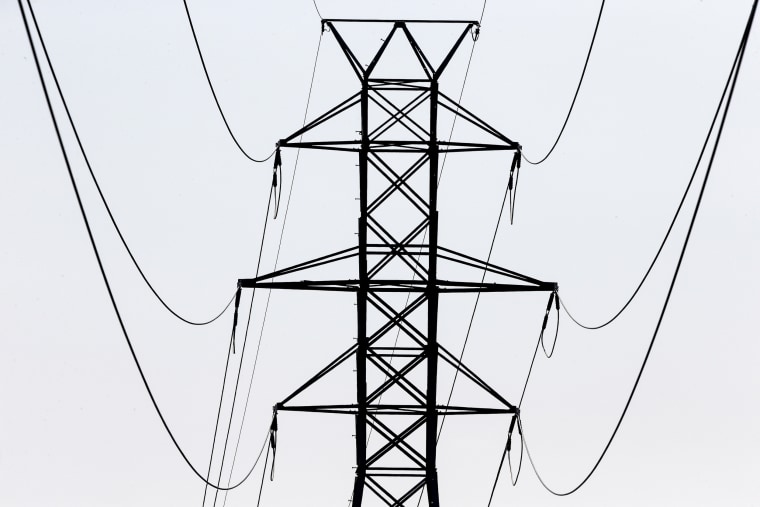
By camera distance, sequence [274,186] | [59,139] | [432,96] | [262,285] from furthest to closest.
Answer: [274,186]
[432,96]
[262,285]
[59,139]

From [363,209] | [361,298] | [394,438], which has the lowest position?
[394,438]

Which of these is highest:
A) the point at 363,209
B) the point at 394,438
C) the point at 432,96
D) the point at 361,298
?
the point at 432,96

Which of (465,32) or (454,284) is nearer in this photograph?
(454,284)

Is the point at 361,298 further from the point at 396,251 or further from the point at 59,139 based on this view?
the point at 59,139

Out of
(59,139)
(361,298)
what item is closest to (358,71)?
(361,298)

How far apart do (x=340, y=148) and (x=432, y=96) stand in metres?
1.70

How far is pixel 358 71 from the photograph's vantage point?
2066 cm

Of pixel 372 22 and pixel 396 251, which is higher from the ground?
pixel 372 22

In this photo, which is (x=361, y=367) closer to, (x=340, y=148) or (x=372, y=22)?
(x=340, y=148)

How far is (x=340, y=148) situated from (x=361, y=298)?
9.31 feet

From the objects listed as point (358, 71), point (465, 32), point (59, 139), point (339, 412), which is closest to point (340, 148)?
point (358, 71)

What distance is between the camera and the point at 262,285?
18.8 meters

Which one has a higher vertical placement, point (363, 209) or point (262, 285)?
point (363, 209)

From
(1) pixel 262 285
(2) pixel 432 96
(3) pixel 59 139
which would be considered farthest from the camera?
(2) pixel 432 96
